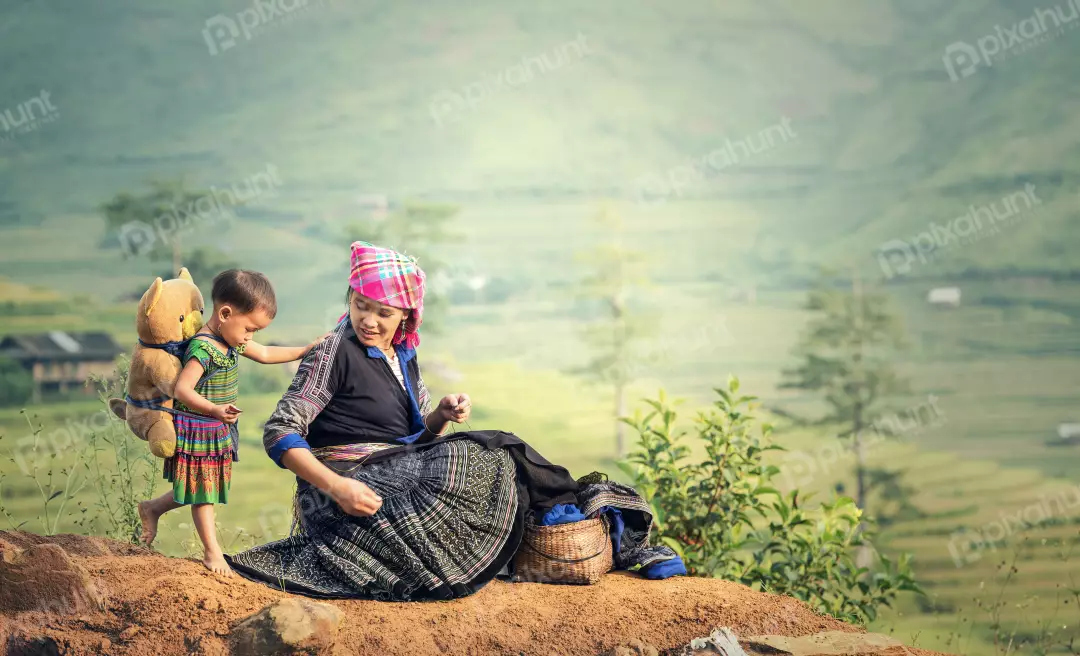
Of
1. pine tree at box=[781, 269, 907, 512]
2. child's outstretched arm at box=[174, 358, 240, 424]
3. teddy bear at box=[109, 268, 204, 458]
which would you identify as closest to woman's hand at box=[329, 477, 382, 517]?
child's outstretched arm at box=[174, 358, 240, 424]

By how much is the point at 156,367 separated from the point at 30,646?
1.12m

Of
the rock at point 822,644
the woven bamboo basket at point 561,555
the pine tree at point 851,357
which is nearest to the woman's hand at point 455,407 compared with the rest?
the woven bamboo basket at point 561,555

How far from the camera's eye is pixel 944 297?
43.8 feet

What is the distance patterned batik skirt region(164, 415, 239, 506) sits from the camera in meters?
3.87

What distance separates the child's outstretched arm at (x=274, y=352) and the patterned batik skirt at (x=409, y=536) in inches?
22.3

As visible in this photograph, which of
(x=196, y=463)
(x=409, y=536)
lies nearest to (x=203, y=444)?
(x=196, y=463)

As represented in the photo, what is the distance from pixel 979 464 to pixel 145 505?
1120 cm

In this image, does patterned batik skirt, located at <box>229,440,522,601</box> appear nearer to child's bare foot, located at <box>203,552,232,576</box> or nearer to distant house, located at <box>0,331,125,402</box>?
child's bare foot, located at <box>203,552,232,576</box>

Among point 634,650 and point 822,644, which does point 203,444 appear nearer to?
point 634,650

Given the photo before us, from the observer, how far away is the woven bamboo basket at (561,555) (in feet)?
13.5

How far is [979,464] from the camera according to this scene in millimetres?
12500

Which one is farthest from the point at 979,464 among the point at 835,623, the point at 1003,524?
the point at 835,623

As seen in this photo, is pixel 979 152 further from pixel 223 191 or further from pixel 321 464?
pixel 321 464

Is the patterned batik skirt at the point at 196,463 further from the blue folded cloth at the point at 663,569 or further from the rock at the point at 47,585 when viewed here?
the blue folded cloth at the point at 663,569
